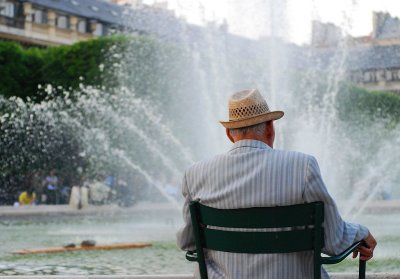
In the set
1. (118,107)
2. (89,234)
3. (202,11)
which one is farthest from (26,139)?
(89,234)

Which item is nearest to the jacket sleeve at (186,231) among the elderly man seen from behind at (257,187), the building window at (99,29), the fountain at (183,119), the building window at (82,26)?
the elderly man seen from behind at (257,187)

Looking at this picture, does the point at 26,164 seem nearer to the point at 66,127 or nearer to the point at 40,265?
the point at 66,127

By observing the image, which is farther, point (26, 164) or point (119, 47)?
point (119, 47)

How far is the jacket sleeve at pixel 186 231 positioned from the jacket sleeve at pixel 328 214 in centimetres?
49

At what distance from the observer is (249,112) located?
321 cm

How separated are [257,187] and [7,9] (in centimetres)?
5055

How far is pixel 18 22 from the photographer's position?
5147 centimetres

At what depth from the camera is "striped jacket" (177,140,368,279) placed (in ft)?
9.96

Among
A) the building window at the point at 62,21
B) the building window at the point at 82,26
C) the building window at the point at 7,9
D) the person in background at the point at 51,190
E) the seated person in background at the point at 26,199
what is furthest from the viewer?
the building window at the point at 82,26

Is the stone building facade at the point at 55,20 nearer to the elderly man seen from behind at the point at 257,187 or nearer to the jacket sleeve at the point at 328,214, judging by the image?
the elderly man seen from behind at the point at 257,187

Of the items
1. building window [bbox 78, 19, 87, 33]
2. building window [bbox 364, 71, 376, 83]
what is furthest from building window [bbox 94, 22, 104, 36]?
building window [bbox 364, 71, 376, 83]

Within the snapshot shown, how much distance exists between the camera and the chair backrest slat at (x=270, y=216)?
3008mm

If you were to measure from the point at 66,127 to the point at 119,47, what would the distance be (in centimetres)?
537

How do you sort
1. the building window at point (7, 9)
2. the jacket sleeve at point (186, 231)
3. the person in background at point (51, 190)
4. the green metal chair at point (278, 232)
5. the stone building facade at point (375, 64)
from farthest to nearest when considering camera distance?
the stone building facade at point (375, 64)
the building window at point (7, 9)
the person in background at point (51, 190)
the jacket sleeve at point (186, 231)
the green metal chair at point (278, 232)
